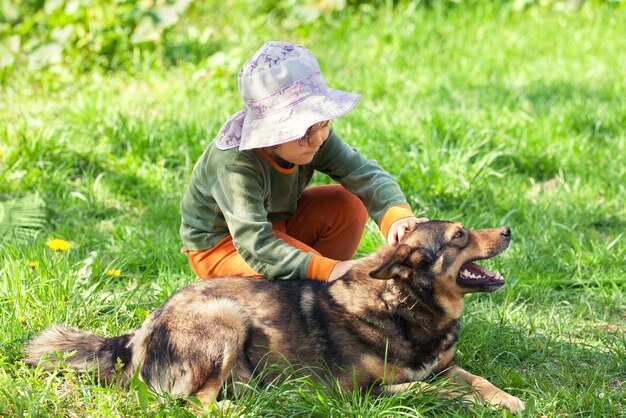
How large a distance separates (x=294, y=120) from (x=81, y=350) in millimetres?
1292

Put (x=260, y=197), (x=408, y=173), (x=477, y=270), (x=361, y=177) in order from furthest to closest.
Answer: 1. (x=408, y=173)
2. (x=361, y=177)
3. (x=260, y=197)
4. (x=477, y=270)

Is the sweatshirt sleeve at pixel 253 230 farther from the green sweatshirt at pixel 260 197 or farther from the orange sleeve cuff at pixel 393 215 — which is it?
the orange sleeve cuff at pixel 393 215

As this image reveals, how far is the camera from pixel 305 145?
11.8 feet

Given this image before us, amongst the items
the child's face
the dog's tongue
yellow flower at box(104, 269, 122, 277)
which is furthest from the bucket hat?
yellow flower at box(104, 269, 122, 277)

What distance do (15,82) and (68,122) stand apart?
5.17 ft

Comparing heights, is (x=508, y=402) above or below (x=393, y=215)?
below

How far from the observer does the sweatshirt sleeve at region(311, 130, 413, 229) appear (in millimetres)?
3949

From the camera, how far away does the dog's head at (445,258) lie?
3361mm

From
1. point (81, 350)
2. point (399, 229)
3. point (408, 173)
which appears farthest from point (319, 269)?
point (408, 173)

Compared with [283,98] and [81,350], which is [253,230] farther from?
[81,350]

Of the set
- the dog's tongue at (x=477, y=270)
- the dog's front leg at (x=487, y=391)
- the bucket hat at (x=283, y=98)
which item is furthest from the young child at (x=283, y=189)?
the dog's front leg at (x=487, y=391)

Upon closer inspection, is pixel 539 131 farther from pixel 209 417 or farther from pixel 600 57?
pixel 209 417

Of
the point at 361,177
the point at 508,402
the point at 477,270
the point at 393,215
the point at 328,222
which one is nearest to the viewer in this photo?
the point at 508,402

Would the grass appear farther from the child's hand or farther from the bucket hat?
the bucket hat
